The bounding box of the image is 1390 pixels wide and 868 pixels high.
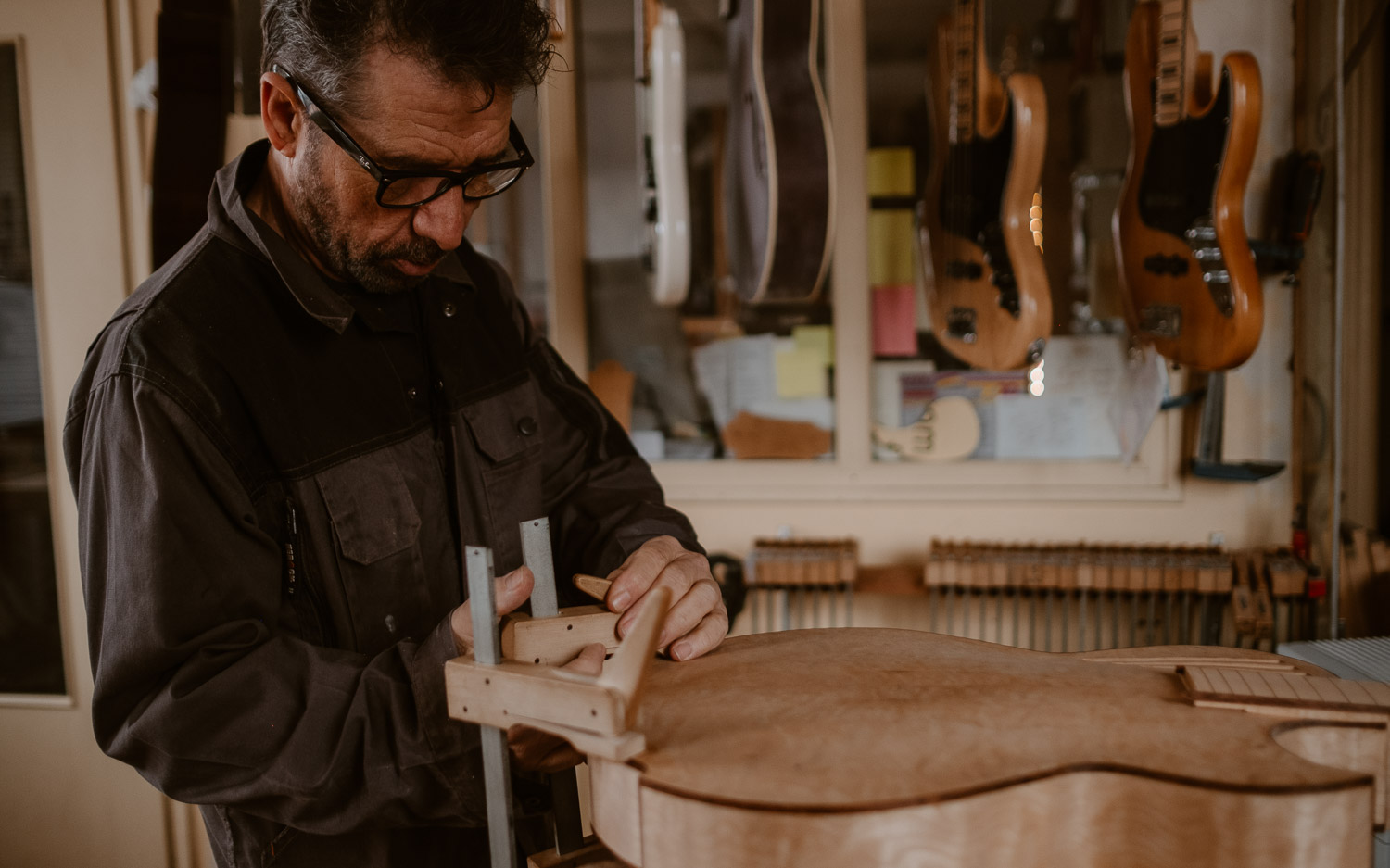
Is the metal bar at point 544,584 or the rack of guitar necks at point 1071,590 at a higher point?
the metal bar at point 544,584

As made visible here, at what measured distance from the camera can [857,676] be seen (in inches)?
34.9

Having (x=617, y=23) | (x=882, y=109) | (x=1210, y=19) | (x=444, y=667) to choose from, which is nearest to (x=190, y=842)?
(x=444, y=667)

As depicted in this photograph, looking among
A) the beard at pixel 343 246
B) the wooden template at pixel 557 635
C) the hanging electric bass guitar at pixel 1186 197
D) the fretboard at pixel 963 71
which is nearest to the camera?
the wooden template at pixel 557 635

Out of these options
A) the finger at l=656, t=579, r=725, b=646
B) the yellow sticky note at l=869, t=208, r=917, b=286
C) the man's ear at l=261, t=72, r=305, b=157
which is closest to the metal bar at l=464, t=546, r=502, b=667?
the finger at l=656, t=579, r=725, b=646

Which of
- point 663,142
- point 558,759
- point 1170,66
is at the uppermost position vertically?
point 1170,66

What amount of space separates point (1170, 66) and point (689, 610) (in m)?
1.77

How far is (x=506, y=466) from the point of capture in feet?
4.01

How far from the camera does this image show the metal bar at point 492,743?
2.43ft

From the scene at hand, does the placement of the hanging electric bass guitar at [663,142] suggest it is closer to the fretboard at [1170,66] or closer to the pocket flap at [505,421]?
the pocket flap at [505,421]

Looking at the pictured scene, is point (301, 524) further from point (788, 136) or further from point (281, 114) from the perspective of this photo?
point (788, 136)

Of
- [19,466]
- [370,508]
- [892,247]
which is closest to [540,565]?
[370,508]

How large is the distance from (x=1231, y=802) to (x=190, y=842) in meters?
2.86

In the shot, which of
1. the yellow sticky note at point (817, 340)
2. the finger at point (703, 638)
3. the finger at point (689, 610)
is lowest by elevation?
the finger at point (703, 638)

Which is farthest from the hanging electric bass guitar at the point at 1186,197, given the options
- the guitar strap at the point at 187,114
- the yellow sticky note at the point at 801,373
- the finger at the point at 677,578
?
the guitar strap at the point at 187,114
